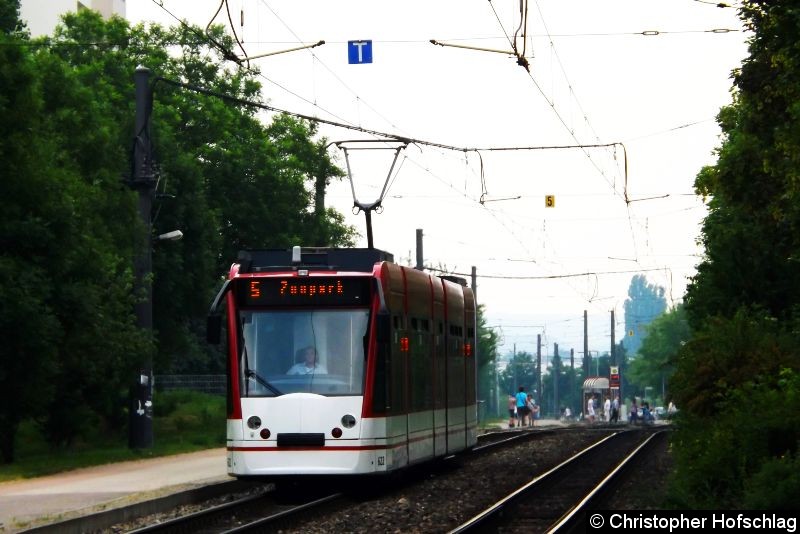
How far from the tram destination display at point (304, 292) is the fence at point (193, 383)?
1158 inches

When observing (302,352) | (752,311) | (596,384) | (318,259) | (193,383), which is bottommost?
(596,384)

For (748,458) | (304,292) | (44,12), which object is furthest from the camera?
(44,12)

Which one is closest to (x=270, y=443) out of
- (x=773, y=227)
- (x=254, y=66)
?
(x=773, y=227)

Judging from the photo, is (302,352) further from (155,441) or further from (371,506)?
(155,441)

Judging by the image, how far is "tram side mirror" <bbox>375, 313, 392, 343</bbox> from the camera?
1894 cm

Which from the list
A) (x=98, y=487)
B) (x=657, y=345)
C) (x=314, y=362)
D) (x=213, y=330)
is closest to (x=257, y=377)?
(x=314, y=362)

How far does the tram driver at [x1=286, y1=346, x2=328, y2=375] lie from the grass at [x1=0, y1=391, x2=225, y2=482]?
6894 mm

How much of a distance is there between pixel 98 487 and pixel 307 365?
4.23m

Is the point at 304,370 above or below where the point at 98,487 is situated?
above

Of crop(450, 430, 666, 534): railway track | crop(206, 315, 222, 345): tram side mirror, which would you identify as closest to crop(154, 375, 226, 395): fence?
crop(450, 430, 666, 534): railway track

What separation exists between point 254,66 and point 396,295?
38.0 m

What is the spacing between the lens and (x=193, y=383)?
4978 cm

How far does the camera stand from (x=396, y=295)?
816 inches

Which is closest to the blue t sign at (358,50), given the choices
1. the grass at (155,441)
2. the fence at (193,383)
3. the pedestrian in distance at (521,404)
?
the grass at (155,441)
